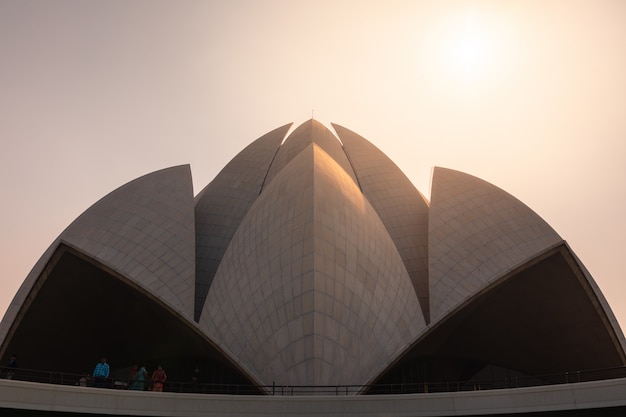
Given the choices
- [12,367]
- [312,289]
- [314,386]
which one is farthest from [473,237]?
[12,367]

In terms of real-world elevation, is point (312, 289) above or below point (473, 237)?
below

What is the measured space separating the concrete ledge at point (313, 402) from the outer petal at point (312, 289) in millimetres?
2301

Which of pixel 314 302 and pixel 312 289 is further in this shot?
pixel 312 289

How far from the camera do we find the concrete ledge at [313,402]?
49.1 feet

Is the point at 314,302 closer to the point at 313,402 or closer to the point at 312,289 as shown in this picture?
the point at 312,289

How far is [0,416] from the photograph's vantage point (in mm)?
15336

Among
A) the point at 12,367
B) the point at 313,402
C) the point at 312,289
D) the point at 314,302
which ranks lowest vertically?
the point at 313,402

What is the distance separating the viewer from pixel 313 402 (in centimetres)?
1680

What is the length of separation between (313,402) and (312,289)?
3.96 m

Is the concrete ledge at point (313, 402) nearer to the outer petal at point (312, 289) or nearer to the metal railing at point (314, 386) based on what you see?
the metal railing at point (314, 386)

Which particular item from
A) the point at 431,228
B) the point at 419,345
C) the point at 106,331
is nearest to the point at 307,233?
the point at 419,345

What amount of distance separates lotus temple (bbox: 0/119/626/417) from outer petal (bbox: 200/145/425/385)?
0.06 m

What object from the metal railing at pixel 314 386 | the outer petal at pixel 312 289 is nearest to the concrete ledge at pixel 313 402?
the metal railing at pixel 314 386

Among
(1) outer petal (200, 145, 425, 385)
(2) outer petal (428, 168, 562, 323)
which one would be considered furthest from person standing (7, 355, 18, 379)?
(2) outer petal (428, 168, 562, 323)
